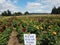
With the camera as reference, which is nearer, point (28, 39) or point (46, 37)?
point (28, 39)

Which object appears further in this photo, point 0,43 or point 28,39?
point 0,43

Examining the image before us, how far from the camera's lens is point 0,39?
12852mm

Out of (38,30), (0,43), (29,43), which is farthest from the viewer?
(38,30)

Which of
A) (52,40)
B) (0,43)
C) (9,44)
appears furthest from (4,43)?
(52,40)

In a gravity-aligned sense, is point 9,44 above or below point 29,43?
below

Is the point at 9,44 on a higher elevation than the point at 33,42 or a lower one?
lower

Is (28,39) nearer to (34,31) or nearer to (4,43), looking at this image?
(4,43)

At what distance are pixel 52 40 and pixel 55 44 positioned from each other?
0.29 metres

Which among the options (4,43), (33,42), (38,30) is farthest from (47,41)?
(38,30)

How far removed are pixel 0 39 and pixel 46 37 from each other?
2.50m

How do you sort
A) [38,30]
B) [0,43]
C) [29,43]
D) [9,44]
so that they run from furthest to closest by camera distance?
[38,30] < [9,44] < [0,43] < [29,43]

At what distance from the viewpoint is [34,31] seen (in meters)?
18.8

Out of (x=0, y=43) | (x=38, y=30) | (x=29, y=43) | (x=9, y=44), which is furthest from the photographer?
(x=38, y=30)

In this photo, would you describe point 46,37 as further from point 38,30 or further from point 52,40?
point 38,30
